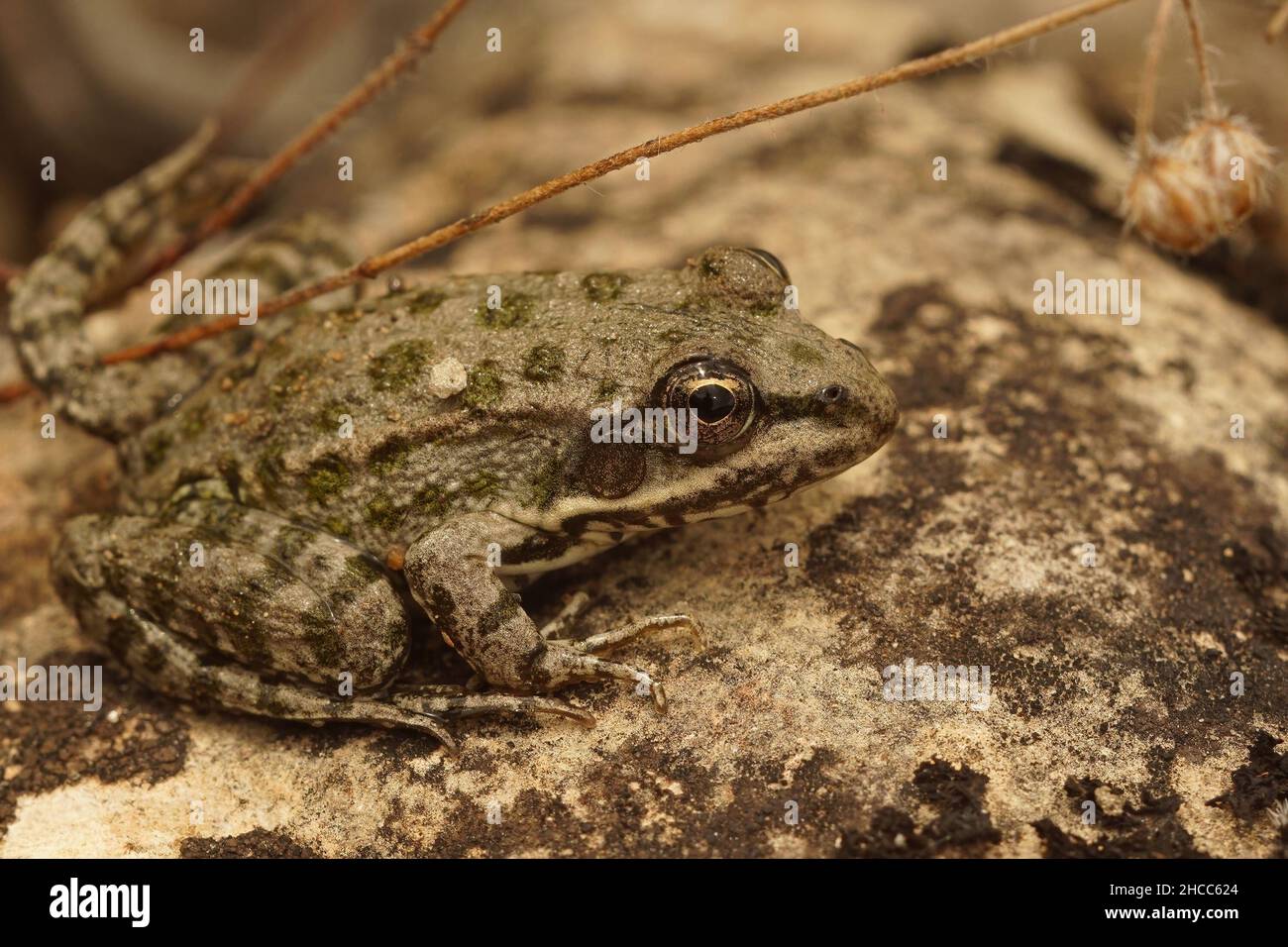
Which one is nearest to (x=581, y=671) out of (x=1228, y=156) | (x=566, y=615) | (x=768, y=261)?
(x=566, y=615)

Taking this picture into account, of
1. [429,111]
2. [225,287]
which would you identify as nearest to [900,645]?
[225,287]

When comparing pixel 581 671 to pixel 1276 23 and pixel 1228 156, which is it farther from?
pixel 1276 23

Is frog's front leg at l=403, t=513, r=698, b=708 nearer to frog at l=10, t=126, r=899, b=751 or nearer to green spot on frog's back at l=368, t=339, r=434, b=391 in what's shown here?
frog at l=10, t=126, r=899, b=751

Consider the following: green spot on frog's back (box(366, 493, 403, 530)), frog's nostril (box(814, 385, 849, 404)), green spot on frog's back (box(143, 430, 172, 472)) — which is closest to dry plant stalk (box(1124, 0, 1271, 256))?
frog's nostril (box(814, 385, 849, 404))

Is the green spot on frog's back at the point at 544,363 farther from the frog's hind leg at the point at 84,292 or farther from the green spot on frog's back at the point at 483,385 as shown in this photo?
the frog's hind leg at the point at 84,292

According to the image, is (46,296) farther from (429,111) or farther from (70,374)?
(429,111)
